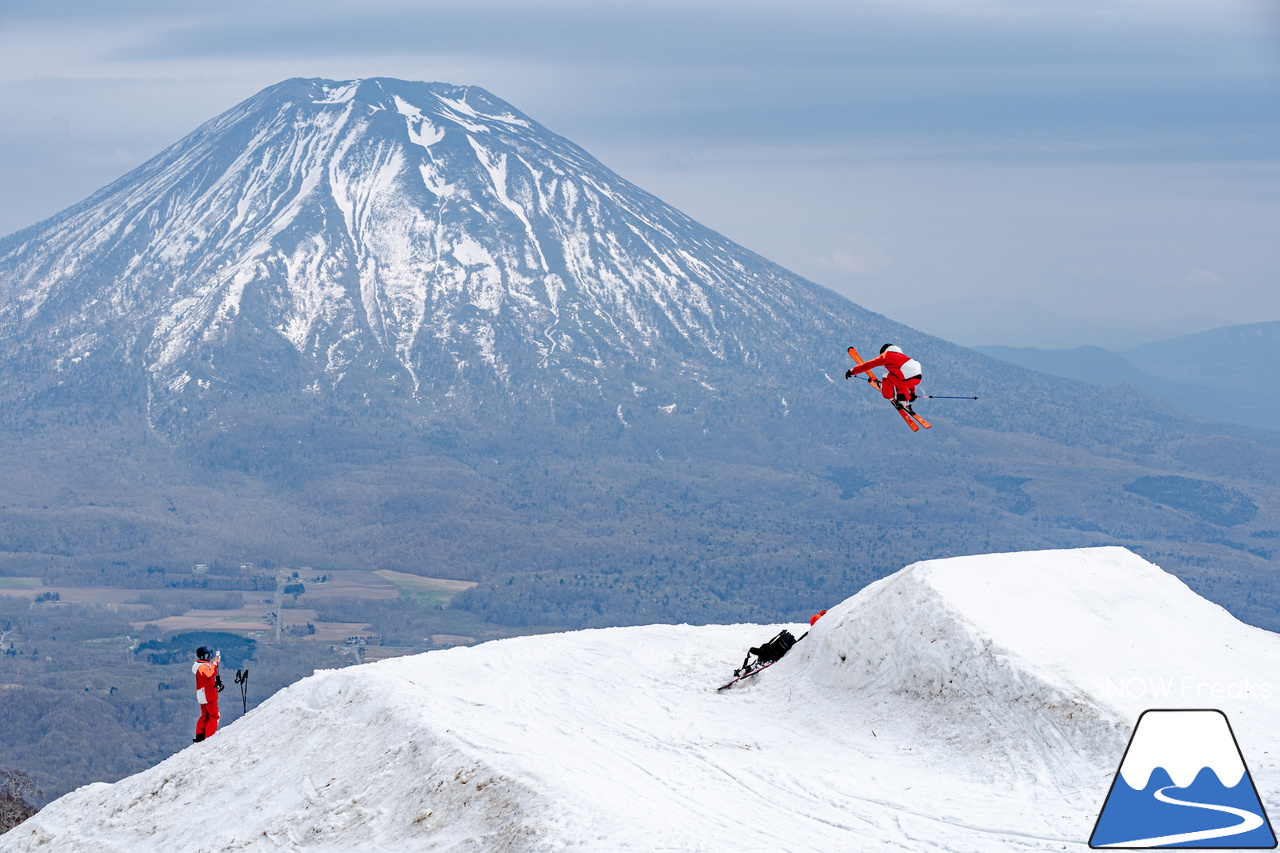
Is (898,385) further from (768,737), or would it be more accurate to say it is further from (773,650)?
(768,737)

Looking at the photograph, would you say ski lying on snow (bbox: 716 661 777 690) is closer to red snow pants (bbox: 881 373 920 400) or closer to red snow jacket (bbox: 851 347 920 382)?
red snow pants (bbox: 881 373 920 400)

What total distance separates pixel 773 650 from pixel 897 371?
8777mm

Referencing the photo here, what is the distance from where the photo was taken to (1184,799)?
853 inches

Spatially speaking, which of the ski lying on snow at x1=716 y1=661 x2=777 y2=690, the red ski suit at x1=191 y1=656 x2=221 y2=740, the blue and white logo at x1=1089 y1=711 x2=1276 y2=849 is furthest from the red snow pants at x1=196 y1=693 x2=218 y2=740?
the blue and white logo at x1=1089 y1=711 x2=1276 y2=849

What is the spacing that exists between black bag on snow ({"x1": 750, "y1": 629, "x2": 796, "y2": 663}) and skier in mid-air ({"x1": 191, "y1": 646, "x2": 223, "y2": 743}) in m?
14.4

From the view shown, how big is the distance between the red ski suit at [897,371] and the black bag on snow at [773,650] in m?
7.70

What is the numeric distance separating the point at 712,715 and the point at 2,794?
57.3m

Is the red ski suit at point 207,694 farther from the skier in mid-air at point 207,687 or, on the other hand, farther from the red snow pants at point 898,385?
the red snow pants at point 898,385

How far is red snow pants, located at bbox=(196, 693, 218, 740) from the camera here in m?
32.8

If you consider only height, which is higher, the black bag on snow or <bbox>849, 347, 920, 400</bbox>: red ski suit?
<bbox>849, 347, 920, 400</bbox>: red ski suit

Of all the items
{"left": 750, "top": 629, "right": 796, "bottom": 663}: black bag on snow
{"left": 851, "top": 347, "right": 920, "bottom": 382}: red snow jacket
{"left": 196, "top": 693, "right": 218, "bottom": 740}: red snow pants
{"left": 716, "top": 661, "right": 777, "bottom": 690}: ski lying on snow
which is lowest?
{"left": 196, "top": 693, "right": 218, "bottom": 740}: red snow pants

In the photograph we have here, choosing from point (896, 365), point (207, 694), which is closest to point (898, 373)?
point (896, 365)

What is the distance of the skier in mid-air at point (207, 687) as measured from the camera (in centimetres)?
3222

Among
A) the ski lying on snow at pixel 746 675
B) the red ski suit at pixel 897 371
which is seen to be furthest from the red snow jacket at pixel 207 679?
the red ski suit at pixel 897 371
